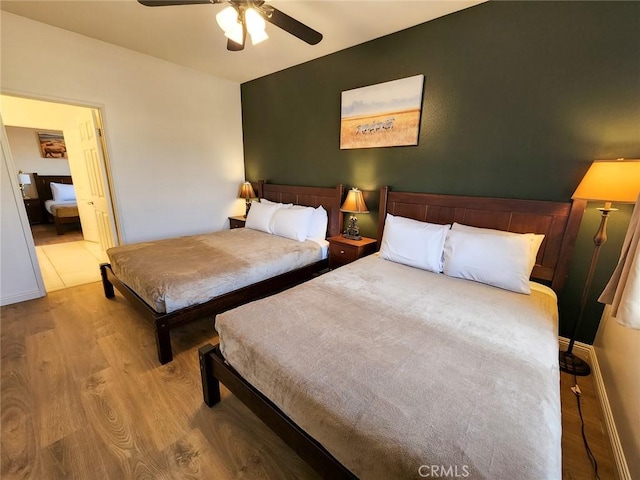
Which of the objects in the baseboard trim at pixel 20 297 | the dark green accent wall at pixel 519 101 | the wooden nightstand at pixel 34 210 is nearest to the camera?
Answer: the dark green accent wall at pixel 519 101

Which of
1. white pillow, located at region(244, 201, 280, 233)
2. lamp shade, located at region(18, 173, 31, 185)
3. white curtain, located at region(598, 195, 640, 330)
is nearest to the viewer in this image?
white curtain, located at region(598, 195, 640, 330)

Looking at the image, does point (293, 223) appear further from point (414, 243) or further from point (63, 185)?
point (63, 185)

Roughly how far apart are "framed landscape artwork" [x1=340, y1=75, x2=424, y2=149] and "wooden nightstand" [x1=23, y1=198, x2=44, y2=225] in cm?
725

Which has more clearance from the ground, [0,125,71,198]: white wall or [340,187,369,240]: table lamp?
[0,125,71,198]: white wall

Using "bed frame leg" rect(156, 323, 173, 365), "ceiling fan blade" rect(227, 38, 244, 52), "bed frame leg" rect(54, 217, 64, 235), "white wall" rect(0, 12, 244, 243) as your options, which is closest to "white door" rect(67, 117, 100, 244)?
"white wall" rect(0, 12, 244, 243)

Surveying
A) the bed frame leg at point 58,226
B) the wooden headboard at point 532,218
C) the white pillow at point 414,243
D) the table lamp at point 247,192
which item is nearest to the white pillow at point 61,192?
the bed frame leg at point 58,226

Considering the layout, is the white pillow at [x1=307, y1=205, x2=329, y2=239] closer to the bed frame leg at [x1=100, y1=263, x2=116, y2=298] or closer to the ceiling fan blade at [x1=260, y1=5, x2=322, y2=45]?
the ceiling fan blade at [x1=260, y1=5, x2=322, y2=45]

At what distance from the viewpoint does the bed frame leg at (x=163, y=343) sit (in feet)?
6.05

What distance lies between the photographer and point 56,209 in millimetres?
5172

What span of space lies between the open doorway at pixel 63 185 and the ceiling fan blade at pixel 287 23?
2652mm

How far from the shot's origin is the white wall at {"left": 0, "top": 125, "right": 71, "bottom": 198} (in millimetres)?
5672

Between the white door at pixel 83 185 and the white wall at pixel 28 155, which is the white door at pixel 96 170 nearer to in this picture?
the white door at pixel 83 185

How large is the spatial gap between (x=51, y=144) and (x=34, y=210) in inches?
62.3

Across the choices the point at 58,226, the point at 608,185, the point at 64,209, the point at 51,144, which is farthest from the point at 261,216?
the point at 51,144
